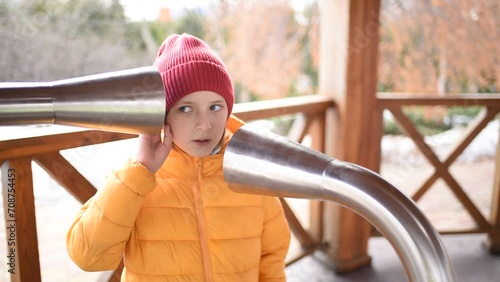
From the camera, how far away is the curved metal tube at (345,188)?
365 millimetres

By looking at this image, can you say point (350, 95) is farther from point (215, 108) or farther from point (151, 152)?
point (151, 152)

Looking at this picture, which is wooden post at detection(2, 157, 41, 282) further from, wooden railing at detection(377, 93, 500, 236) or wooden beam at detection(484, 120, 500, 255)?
wooden beam at detection(484, 120, 500, 255)

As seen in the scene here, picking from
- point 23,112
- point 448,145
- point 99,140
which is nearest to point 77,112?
point 23,112

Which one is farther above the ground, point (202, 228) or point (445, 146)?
point (202, 228)

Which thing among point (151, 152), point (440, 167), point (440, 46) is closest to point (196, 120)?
point (151, 152)

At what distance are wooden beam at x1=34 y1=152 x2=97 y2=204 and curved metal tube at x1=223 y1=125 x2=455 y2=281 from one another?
109 cm

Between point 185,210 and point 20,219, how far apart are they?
1.90 ft

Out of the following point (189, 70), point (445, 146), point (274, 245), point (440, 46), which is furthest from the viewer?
point (445, 146)

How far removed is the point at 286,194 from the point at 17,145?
3.54ft

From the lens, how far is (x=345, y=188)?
15.1 inches

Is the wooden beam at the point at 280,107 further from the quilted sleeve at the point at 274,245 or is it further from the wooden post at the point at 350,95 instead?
the quilted sleeve at the point at 274,245

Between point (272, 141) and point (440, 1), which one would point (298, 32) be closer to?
point (440, 1)

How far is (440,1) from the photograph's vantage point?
3.93 m

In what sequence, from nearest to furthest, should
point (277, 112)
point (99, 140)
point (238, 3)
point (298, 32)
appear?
point (99, 140) → point (277, 112) → point (238, 3) → point (298, 32)
